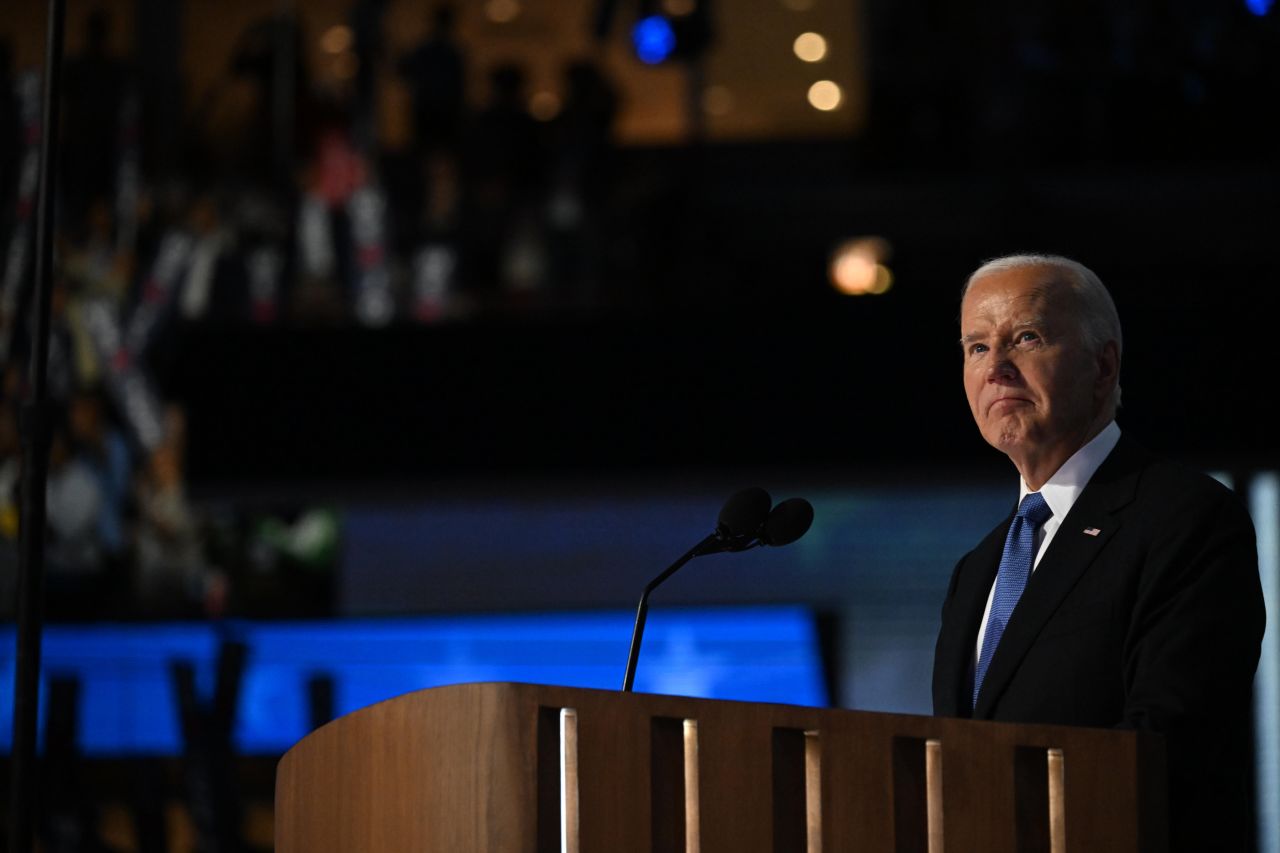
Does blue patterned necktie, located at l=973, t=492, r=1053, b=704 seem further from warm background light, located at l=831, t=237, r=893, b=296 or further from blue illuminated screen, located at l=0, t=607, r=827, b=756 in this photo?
warm background light, located at l=831, t=237, r=893, b=296

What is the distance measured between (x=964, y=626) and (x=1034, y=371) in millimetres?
343

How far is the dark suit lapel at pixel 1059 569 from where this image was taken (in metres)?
1.97

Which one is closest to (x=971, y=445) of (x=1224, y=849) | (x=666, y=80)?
(x=666, y=80)

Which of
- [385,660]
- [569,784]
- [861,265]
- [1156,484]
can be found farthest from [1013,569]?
[861,265]

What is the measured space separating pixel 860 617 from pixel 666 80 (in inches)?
150

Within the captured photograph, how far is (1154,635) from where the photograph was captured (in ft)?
5.97

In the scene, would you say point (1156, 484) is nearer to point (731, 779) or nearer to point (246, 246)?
point (731, 779)

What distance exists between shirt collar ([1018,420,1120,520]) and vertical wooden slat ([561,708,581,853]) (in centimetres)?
72

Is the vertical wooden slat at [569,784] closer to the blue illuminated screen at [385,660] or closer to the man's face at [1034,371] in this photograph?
the man's face at [1034,371]

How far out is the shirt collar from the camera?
2.09 m

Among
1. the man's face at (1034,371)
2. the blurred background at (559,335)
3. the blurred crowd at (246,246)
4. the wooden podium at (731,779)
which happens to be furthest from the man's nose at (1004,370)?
the blurred crowd at (246,246)

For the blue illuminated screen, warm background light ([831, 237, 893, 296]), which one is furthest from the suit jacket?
warm background light ([831, 237, 893, 296])

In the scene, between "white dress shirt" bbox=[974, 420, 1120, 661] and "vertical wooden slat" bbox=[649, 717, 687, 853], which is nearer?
"vertical wooden slat" bbox=[649, 717, 687, 853]

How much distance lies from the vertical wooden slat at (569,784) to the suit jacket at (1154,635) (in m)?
0.54
